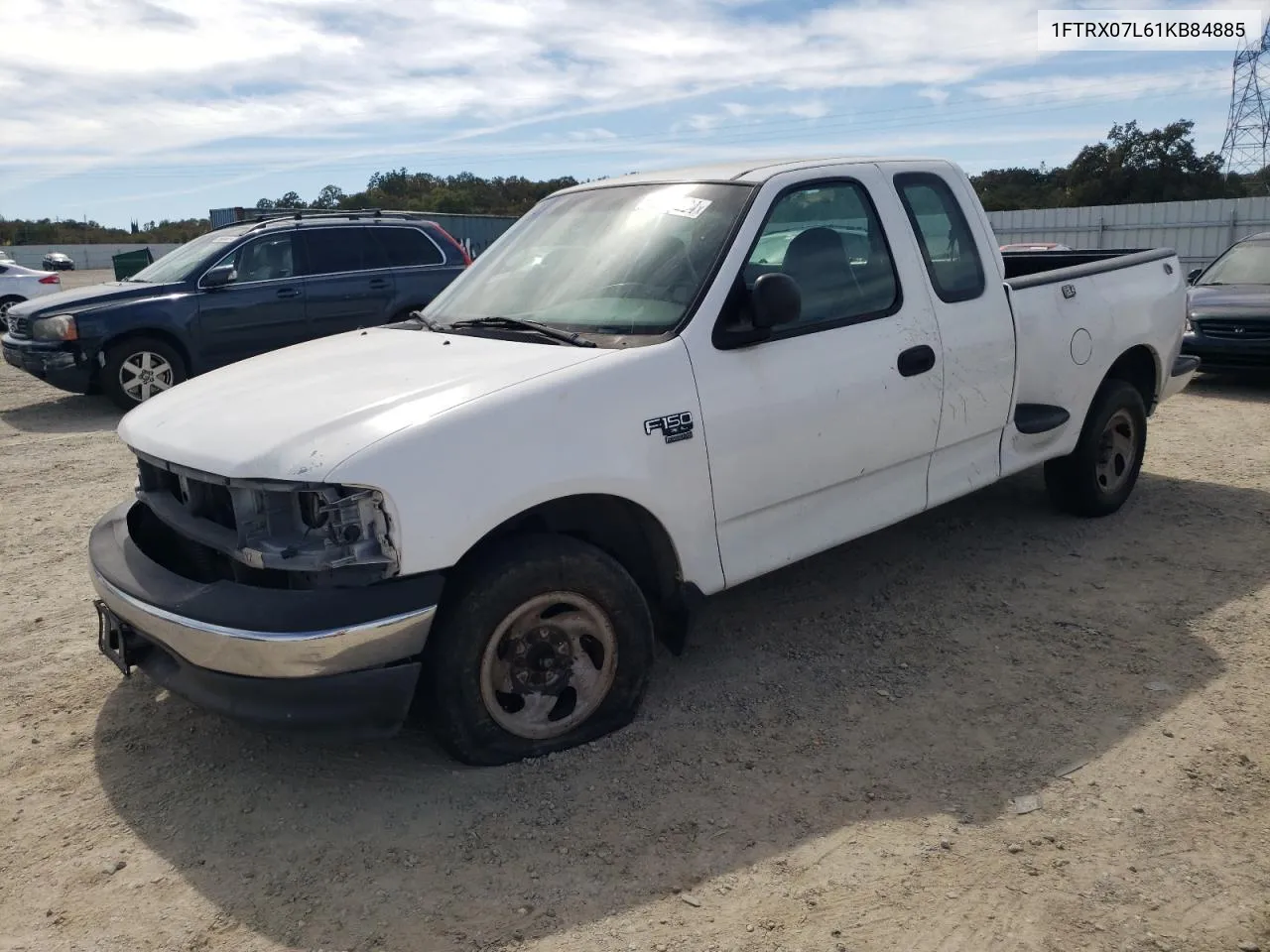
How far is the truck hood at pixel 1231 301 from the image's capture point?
10141 millimetres

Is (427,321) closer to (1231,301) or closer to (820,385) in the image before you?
(820,385)

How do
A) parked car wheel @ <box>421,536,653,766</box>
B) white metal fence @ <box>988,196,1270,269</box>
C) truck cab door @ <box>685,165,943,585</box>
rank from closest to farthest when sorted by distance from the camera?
parked car wheel @ <box>421,536,653,766</box> < truck cab door @ <box>685,165,943,585</box> < white metal fence @ <box>988,196,1270,269</box>

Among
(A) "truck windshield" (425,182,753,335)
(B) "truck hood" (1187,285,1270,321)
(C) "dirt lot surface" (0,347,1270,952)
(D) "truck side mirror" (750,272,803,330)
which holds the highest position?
(A) "truck windshield" (425,182,753,335)

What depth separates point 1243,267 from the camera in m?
11.3

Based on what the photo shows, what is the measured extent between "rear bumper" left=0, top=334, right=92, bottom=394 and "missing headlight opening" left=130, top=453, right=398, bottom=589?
7.60 m

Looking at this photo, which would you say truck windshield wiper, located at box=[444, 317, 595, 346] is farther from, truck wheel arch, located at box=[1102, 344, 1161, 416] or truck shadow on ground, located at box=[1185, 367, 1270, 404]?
truck shadow on ground, located at box=[1185, 367, 1270, 404]

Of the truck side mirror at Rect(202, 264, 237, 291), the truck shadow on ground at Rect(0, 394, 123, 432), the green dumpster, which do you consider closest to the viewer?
the truck shadow on ground at Rect(0, 394, 123, 432)

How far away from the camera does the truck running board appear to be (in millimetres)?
5164

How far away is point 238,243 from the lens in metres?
10.7

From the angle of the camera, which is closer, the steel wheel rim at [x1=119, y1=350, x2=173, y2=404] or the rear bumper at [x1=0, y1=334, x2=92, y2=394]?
the rear bumper at [x1=0, y1=334, x2=92, y2=394]

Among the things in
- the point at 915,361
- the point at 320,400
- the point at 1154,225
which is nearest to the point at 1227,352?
the point at 915,361

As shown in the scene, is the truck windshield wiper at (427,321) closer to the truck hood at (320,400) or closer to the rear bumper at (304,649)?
the truck hood at (320,400)

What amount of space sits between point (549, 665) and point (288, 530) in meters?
0.95

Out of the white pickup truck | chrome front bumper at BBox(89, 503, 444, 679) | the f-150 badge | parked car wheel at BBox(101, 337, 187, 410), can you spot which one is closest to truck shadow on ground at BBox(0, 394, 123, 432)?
parked car wheel at BBox(101, 337, 187, 410)
